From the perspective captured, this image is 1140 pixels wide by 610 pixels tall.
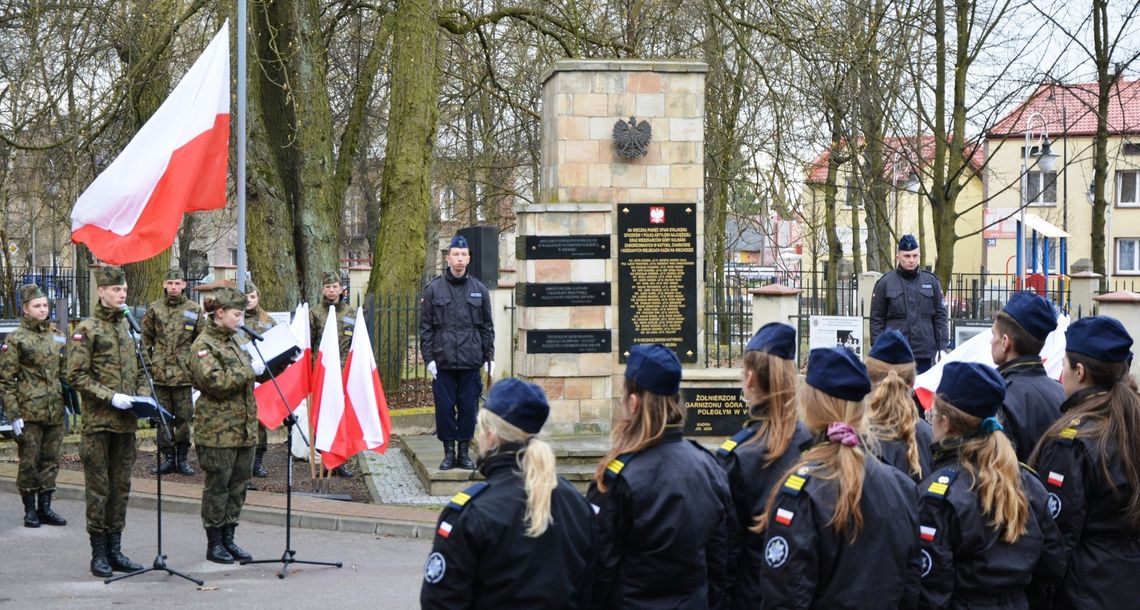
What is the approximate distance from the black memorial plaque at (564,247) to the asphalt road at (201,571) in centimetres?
335

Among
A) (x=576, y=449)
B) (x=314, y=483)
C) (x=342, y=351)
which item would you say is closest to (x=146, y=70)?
(x=342, y=351)

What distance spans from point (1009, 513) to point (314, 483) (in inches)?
365

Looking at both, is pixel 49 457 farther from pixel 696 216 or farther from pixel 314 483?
pixel 696 216

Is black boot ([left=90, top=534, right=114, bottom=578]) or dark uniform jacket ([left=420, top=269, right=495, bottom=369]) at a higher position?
dark uniform jacket ([left=420, top=269, right=495, bottom=369])

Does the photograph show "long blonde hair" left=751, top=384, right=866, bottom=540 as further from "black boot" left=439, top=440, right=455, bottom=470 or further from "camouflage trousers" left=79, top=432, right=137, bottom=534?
"black boot" left=439, top=440, right=455, bottom=470

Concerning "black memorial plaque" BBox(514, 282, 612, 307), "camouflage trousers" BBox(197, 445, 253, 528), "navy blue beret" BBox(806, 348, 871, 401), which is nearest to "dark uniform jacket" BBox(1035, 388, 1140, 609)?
"navy blue beret" BBox(806, 348, 871, 401)

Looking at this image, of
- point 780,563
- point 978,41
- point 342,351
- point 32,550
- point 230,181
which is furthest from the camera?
point 230,181

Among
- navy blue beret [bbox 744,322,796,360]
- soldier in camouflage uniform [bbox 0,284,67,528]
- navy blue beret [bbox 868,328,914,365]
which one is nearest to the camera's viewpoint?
navy blue beret [bbox 744,322,796,360]

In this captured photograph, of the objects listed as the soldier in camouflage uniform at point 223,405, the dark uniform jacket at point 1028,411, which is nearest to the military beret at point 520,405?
the dark uniform jacket at point 1028,411

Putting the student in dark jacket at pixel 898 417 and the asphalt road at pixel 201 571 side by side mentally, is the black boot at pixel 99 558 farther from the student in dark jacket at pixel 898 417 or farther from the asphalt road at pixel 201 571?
the student in dark jacket at pixel 898 417

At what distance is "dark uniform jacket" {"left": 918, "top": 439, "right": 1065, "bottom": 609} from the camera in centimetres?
Answer: 445

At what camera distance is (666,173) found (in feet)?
42.7

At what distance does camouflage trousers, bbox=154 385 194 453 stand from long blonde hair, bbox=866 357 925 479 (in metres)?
8.75

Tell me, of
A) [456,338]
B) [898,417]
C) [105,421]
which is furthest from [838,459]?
[456,338]
